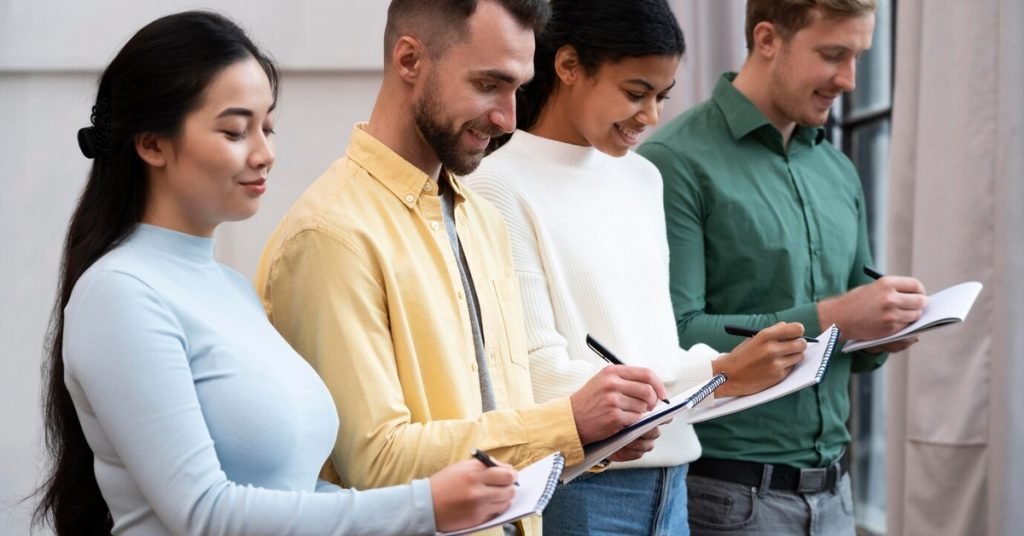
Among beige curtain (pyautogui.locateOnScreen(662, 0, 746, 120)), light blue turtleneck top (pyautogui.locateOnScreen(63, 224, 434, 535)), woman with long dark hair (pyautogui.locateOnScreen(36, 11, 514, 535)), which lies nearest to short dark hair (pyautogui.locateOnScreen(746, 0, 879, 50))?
beige curtain (pyautogui.locateOnScreen(662, 0, 746, 120))

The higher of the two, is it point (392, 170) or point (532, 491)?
point (392, 170)

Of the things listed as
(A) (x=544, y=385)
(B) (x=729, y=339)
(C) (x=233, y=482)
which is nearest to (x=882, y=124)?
(B) (x=729, y=339)

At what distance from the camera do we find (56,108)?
267cm

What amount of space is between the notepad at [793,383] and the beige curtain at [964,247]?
27.8 inches

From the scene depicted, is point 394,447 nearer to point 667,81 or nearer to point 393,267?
point 393,267

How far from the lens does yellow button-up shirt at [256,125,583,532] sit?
1482mm

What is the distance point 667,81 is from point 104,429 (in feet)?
3.49

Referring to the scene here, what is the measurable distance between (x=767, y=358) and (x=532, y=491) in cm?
67

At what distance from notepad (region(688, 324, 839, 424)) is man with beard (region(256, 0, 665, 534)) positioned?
215 millimetres

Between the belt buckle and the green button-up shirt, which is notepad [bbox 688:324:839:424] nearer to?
the green button-up shirt

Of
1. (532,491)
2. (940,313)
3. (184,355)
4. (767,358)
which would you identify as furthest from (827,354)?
(184,355)

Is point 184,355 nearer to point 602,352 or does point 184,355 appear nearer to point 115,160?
point 115,160

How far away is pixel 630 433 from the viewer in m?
1.54

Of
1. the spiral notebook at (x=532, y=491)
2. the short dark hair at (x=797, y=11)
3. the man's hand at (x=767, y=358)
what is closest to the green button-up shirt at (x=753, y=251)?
the short dark hair at (x=797, y=11)
